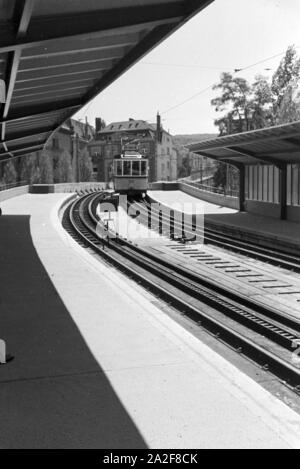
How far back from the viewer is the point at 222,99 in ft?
186

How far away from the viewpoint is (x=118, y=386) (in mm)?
5344

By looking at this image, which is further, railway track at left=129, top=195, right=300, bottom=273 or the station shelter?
the station shelter

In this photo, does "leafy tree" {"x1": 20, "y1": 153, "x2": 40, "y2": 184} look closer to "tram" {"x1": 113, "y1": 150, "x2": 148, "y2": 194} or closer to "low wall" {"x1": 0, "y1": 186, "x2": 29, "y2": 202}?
"low wall" {"x1": 0, "y1": 186, "x2": 29, "y2": 202}

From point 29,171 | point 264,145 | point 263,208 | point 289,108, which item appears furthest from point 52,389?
point 29,171

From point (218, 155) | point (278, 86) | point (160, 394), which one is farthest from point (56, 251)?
point (278, 86)

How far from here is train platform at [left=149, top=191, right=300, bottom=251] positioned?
19.1 meters

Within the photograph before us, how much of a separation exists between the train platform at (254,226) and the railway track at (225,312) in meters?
5.03

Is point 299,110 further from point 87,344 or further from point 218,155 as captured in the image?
point 87,344

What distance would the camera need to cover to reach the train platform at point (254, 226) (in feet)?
62.7

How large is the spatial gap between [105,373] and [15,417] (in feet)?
4.45

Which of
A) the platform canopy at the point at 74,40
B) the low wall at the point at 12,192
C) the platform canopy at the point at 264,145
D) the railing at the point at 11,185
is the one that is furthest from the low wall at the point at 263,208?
the railing at the point at 11,185

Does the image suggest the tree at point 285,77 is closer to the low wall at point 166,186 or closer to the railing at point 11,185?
the low wall at point 166,186

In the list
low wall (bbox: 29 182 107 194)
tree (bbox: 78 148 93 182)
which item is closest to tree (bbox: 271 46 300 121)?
low wall (bbox: 29 182 107 194)

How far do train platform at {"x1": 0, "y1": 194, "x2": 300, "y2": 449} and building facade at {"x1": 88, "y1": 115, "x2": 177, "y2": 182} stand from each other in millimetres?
80015
